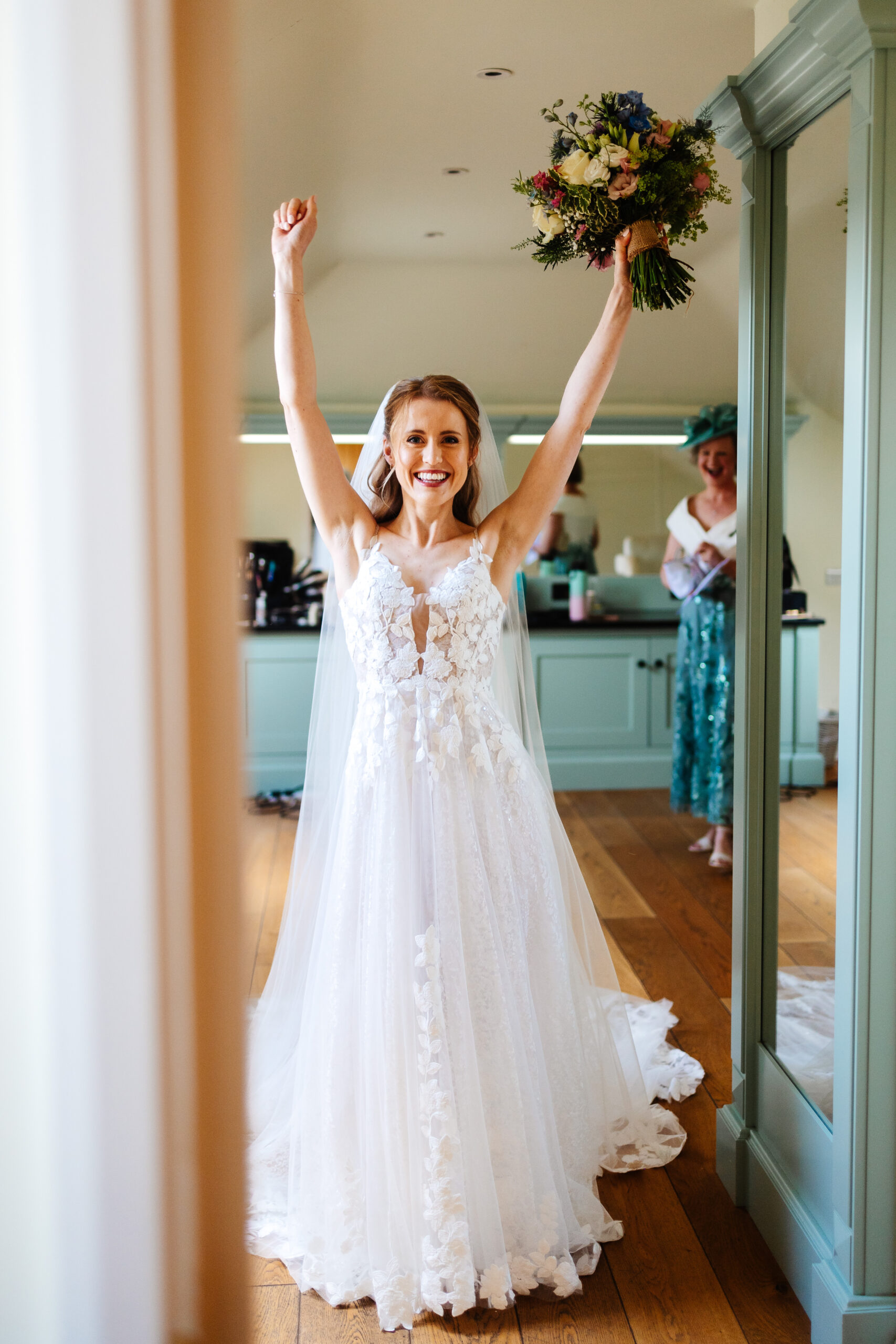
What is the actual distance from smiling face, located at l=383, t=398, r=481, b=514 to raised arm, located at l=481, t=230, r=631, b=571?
0.13m

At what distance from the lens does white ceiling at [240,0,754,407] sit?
266cm

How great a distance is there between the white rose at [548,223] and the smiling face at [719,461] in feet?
7.87

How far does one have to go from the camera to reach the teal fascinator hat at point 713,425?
13.4ft

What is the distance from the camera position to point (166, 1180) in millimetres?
486

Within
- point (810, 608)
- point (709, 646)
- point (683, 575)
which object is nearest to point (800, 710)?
point (810, 608)

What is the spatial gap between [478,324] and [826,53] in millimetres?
4414

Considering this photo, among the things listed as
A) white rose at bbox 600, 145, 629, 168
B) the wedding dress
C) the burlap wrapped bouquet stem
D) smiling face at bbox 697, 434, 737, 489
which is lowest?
the wedding dress

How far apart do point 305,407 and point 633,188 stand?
704 mm

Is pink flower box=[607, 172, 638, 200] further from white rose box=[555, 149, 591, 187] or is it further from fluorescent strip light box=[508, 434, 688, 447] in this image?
fluorescent strip light box=[508, 434, 688, 447]

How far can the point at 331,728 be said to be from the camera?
7.61 ft

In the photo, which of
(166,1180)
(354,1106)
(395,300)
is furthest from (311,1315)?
(395,300)

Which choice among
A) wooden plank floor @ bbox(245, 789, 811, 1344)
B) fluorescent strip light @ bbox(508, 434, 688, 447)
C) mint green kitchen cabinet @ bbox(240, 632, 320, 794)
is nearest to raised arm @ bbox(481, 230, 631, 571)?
wooden plank floor @ bbox(245, 789, 811, 1344)

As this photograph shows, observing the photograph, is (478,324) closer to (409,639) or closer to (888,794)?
(409,639)

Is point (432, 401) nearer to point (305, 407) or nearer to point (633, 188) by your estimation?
point (305, 407)
